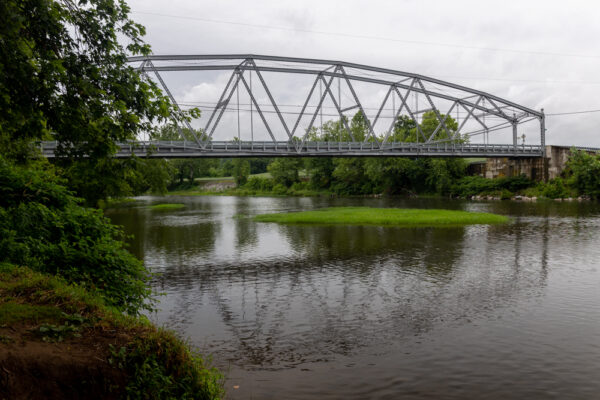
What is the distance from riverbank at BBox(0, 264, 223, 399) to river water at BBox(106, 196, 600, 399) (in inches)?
95.6

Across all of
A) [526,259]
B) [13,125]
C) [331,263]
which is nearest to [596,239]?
[526,259]

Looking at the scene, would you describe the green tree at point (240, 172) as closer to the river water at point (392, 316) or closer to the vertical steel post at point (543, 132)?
the vertical steel post at point (543, 132)

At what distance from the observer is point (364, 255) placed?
23391 mm

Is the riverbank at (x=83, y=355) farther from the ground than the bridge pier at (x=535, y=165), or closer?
closer

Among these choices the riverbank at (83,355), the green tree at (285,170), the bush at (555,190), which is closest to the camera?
the riverbank at (83,355)

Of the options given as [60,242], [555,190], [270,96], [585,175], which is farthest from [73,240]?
[555,190]

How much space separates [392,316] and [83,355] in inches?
367

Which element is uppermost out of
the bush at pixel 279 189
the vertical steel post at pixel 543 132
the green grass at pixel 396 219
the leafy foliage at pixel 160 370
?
the vertical steel post at pixel 543 132

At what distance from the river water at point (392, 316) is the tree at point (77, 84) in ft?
14.6

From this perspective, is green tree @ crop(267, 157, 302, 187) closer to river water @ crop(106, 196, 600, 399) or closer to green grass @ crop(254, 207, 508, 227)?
green grass @ crop(254, 207, 508, 227)

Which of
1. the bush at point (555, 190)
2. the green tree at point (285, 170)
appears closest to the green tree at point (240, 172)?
the green tree at point (285, 170)

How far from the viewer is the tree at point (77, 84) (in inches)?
339

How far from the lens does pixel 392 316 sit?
43.9 ft

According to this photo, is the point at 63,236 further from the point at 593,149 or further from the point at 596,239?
the point at 593,149
